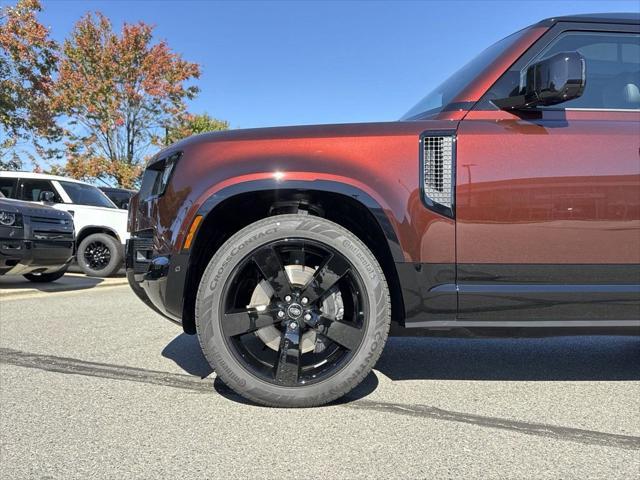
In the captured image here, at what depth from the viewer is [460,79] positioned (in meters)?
2.78

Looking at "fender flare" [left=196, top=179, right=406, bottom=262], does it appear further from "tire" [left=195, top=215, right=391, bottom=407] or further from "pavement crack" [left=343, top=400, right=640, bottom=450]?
"pavement crack" [left=343, top=400, right=640, bottom=450]

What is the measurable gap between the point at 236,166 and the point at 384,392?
144 cm

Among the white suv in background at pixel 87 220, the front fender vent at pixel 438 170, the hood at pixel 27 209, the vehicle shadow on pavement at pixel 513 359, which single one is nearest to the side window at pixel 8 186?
the white suv in background at pixel 87 220

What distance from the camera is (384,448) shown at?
1946 mm

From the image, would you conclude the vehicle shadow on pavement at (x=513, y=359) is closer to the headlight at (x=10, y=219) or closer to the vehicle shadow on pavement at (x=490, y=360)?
the vehicle shadow on pavement at (x=490, y=360)

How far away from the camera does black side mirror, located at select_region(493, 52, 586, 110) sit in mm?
2199

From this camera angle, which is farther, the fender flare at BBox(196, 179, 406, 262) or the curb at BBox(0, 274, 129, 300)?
the curb at BBox(0, 274, 129, 300)

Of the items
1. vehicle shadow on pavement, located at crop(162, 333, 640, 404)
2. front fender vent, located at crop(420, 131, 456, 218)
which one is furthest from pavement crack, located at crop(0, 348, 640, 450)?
front fender vent, located at crop(420, 131, 456, 218)

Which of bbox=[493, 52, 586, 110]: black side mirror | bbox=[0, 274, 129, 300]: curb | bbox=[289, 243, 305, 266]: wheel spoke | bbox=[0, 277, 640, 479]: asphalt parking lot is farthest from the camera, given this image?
bbox=[0, 274, 129, 300]: curb

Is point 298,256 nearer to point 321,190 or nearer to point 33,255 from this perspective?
point 321,190

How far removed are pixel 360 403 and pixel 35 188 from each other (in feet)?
27.3

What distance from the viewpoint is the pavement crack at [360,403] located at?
2.07 meters

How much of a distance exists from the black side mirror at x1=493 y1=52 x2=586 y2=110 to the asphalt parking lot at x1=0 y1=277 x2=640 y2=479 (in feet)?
5.02

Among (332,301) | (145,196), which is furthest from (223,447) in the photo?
(145,196)
